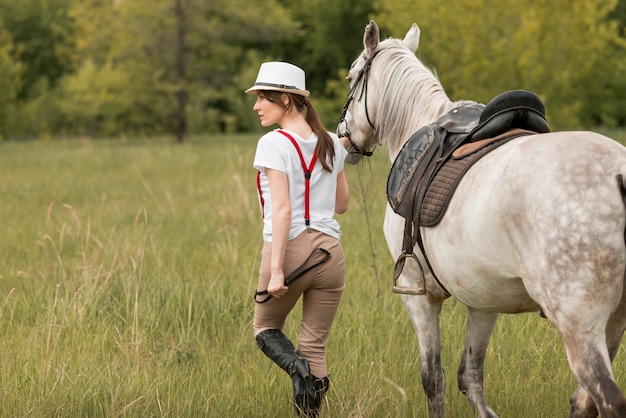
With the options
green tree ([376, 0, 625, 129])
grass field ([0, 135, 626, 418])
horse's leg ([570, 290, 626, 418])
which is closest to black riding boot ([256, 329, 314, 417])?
grass field ([0, 135, 626, 418])

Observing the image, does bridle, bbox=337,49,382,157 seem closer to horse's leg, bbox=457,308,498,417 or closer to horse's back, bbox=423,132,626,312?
horse's leg, bbox=457,308,498,417

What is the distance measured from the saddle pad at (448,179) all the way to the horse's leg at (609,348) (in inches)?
29.9

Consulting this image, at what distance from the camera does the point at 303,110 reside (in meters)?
3.72

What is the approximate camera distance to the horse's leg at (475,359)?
12.9ft

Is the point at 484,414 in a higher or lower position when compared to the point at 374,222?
higher

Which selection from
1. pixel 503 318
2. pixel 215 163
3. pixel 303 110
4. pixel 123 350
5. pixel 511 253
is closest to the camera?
pixel 511 253

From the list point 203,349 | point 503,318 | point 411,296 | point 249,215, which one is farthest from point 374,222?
point 411,296

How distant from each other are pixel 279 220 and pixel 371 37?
1292 millimetres

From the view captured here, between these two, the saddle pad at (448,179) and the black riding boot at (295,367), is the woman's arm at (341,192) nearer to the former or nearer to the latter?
the saddle pad at (448,179)

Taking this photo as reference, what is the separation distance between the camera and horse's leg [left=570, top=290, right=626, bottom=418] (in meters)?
3.07

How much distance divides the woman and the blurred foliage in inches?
59.1

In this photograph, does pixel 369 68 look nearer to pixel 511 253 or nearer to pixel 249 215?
pixel 511 253

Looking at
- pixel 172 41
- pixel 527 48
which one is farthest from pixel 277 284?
pixel 172 41

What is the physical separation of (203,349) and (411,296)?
1553mm
